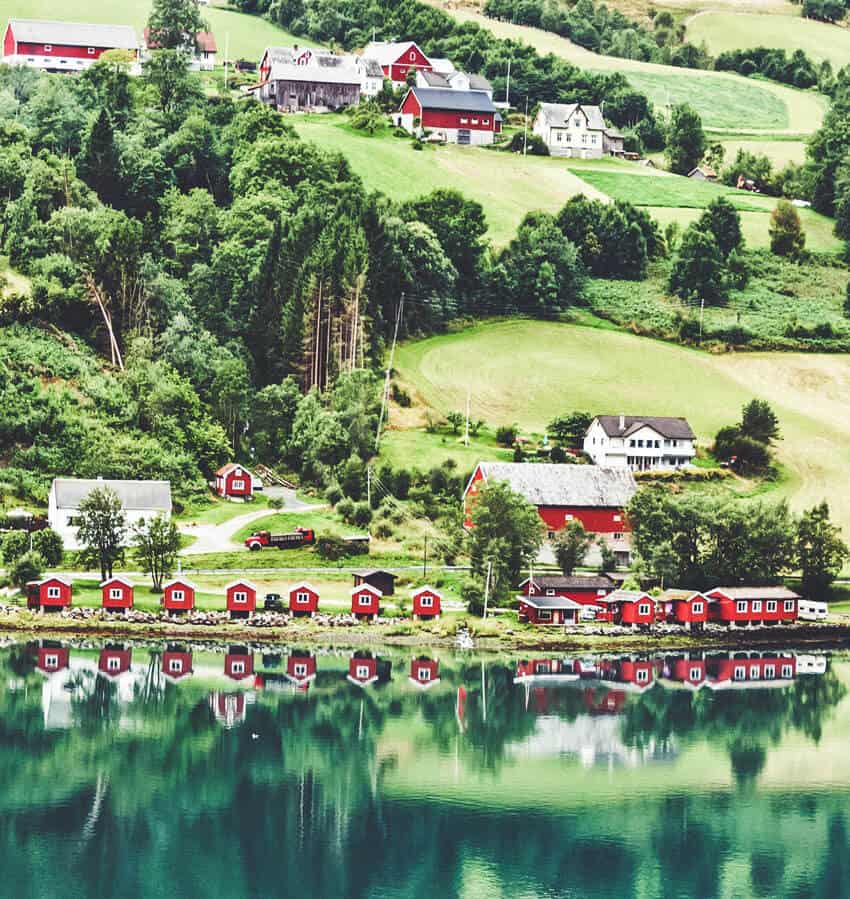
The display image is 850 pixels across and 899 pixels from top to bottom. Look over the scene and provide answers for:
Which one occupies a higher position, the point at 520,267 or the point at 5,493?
the point at 520,267

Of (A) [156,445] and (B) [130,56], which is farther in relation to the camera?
(B) [130,56]

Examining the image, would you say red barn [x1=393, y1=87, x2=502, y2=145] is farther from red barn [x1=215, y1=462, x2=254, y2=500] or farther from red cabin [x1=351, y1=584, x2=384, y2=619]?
red cabin [x1=351, y1=584, x2=384, y2=619]

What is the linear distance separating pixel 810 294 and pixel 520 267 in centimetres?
1955

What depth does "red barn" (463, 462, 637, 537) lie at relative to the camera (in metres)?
85.6

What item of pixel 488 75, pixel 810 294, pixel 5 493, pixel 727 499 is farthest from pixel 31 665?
pixel 488 75

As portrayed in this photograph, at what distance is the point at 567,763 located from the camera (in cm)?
5959

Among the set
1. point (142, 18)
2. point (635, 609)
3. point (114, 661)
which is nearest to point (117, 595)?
point (114, 661)

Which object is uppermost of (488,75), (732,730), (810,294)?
(488,75)

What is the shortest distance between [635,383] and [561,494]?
1614 cm

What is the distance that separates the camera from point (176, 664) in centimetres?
6819

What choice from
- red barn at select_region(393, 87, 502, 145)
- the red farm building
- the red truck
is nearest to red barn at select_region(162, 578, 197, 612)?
the red truck

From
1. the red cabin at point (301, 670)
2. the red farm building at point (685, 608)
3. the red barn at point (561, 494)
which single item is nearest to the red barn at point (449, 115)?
the red barn at point (561, 494)

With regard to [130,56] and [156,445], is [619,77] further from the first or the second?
[156,445]

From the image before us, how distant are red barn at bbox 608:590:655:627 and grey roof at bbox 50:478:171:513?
19514 millimetres
